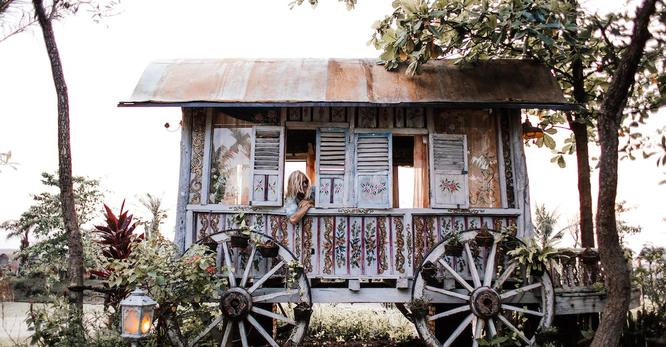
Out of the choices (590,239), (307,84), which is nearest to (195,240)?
(307,84)

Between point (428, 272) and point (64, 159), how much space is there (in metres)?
5.10

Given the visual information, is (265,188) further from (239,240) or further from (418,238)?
(418,238)

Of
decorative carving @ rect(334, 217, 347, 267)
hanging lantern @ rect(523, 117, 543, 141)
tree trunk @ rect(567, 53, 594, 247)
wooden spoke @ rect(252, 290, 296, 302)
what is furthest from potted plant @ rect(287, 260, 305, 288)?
tree trunk @ rect(567, 53, 594, 247)

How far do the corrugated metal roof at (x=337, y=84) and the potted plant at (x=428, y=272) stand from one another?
7.40 feet

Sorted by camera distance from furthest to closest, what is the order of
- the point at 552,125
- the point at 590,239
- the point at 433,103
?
the point at 552,125 → the point at 590,239 → the point at 433,103

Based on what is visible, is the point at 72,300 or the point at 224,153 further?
the point at 224,153

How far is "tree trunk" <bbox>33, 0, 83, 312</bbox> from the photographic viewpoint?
6.58 meters

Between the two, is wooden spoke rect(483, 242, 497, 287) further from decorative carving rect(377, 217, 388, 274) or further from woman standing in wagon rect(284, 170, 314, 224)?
woman standing in wagon rect(284, 170, 314, 224)

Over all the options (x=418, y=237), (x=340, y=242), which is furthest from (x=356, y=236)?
(x=418, y=237)

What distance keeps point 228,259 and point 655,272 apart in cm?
617

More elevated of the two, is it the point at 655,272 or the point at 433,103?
the point at 433,103

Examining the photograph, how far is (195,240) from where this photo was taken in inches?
283

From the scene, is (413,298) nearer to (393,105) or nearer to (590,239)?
(393,105)

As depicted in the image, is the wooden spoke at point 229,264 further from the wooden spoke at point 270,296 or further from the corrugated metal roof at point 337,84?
the corrugated metal roof at point 337,84
